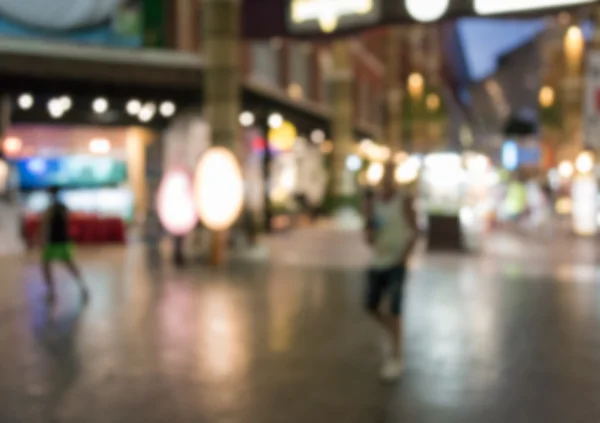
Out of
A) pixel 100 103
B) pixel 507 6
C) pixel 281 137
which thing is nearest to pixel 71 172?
pixel 100 103

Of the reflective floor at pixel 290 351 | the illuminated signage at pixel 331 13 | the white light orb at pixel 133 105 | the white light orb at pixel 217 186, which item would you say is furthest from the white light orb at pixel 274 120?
the illuminated signage at pixel 331 13

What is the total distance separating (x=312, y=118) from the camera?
3197 centimetres

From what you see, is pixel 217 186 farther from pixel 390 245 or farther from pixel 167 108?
pixel 390 245

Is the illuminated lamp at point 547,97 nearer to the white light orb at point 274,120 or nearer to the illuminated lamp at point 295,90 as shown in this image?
the illuminated lamp at point 295,90

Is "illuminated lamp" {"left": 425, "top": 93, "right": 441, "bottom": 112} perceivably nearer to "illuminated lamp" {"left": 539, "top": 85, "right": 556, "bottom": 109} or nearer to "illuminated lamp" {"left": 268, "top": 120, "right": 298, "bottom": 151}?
"illuminated lamp" {"left": 268, "top": 120, "right": 298, "bottom": 151}

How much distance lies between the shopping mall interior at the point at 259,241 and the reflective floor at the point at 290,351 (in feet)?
0.13

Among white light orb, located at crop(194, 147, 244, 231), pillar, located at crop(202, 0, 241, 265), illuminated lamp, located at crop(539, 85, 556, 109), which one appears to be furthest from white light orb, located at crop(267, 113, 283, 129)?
illuminated lamp, located at crop(539, 85, 556, 109)

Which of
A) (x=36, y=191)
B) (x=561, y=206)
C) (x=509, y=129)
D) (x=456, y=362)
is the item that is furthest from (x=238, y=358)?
(x=509, y=129)

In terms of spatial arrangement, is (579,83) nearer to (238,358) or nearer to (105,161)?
(105,161)

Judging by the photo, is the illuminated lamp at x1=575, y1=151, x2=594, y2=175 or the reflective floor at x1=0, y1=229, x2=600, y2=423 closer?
the reflective floor at x1=0, y1=229, x2=600, y2=423

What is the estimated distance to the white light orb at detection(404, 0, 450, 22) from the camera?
885 centimetres

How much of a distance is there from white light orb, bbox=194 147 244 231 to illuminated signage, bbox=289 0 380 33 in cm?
524

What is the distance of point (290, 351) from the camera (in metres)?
8.02

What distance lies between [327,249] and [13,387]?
625 inches
